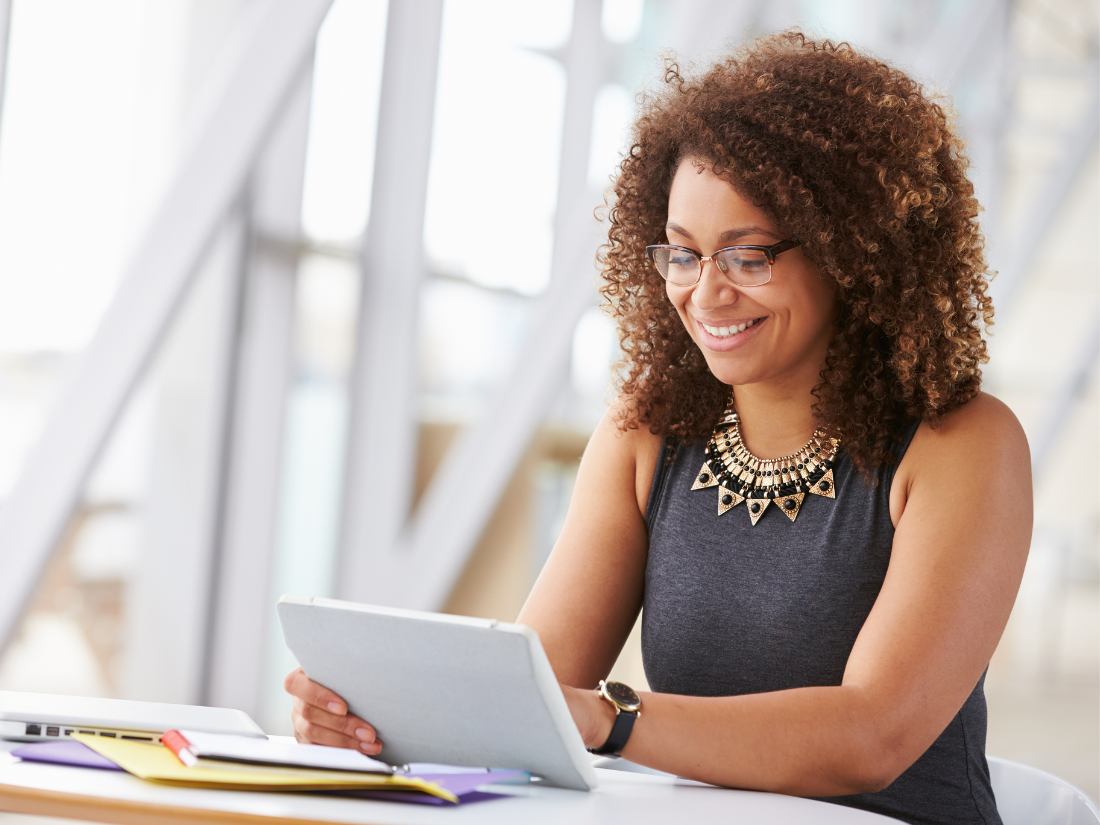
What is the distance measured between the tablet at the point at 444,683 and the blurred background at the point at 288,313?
0.98 m

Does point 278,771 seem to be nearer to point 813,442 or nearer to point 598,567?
point 598,567

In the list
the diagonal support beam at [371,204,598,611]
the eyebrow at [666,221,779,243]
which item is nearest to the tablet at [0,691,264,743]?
the eyebrow at [666,221,779,243]

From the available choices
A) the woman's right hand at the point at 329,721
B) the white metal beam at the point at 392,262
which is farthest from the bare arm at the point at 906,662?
the white metal beam at the point at 392,262

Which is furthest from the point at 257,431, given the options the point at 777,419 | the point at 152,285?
the point at 777,419

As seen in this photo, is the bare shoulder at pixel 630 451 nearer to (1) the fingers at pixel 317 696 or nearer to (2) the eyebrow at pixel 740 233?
(2) the eyebrow at pixel 740 233

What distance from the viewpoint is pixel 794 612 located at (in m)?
1.42

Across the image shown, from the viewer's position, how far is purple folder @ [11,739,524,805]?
1.00m

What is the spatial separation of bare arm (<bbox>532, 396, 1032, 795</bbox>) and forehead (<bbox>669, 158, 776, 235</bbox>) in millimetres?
339

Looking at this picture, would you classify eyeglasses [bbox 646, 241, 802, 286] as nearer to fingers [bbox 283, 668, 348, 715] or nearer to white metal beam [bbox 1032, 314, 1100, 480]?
fingers [bbox 283, 668, 348, 715]

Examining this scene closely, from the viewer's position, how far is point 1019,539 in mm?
1322

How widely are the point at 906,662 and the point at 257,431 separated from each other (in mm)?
2438

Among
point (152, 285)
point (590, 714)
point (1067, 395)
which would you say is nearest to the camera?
point (590, 714)

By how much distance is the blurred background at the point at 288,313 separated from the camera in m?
2.50

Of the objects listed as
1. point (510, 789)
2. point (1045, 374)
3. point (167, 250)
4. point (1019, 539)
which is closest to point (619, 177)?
point (1019, 539)
